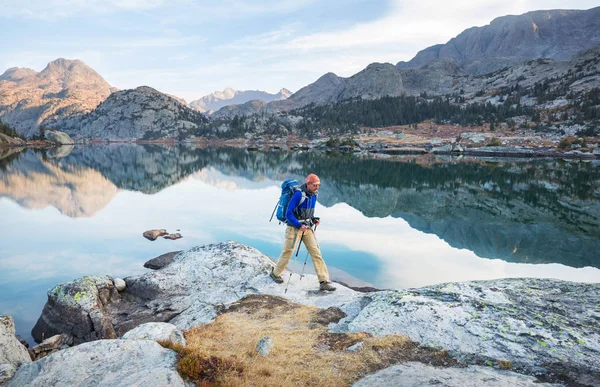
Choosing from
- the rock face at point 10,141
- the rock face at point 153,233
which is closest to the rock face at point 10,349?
the rock face at point 153,233

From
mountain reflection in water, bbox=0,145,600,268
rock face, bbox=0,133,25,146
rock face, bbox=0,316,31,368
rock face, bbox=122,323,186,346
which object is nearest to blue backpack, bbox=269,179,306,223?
rock face, bbox=122,323,186,346

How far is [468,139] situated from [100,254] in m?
137

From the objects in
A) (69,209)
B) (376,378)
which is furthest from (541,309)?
(69,209)

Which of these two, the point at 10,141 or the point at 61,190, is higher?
the point at 10,141

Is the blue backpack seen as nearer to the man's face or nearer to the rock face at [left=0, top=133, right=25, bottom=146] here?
the man's face

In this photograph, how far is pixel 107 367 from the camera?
23.3ft

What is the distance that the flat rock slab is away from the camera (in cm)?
Result: 623

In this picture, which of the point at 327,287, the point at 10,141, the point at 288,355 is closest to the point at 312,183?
the point at 327,287

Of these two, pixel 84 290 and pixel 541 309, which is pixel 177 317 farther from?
pixel 541 309

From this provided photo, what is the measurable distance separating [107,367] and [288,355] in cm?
368

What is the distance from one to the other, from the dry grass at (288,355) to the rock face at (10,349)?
13.0 ft

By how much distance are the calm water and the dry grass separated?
29.4 feet

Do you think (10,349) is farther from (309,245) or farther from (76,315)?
(309,245)

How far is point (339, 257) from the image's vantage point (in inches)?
859
